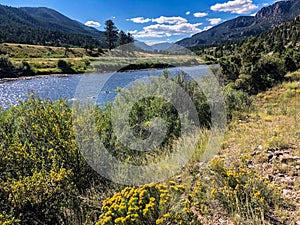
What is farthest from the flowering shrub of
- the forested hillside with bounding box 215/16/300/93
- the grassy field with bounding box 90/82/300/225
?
the forested hillside with bounding box 215/16/300/93

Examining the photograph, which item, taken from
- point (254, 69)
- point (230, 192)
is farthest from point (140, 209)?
point (254, 69)

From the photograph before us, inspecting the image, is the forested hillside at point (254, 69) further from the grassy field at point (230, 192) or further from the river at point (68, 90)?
the grassy field at point (230, 192)

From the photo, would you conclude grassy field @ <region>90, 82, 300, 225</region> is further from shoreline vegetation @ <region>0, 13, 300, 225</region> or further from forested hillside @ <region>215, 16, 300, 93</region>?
forested hillside @ <region>215, 16, 300, 93</region>

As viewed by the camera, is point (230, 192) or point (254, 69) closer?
point (230, 192)

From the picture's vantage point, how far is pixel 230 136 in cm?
627

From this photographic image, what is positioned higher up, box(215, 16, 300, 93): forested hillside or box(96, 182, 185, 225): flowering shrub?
box(215, 16, 300, 93): forested hillside

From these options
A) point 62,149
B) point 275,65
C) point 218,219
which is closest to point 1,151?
point 62,149

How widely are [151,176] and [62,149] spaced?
1735 millimetres

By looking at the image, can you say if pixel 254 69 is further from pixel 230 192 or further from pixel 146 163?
pixel 230 192

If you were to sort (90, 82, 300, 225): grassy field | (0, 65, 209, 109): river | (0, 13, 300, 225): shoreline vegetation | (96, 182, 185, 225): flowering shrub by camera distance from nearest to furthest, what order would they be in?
(96, 182, 185, 225): flowering shrub < (90, 82, 300, 225): grassy field < (0, 13, 300, 225): shoreline vegetation < (0, 65, 209, 109): river

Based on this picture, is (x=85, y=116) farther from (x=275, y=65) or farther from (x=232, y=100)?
(x=275, y=65)

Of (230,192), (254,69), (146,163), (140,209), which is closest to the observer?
(140,209)

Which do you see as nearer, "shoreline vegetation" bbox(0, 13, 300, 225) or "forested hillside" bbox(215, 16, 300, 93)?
"shoreline vegetation" bbox(0, 13, 300, 225)

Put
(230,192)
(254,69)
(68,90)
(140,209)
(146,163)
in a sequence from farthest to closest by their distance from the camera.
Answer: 1. (68,90)
2. (254,69)
3. (146,163)
4. (230,192)
5. (140,209)
